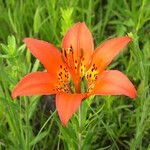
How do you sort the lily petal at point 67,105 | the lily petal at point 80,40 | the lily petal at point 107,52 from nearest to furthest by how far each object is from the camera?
the lily petal at point 67,105
the lily petal at point 107,52
the lily petal at point 80,40

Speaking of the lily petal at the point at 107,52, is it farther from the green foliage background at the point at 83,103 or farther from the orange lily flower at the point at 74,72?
the green foliage background at the point at 83,103

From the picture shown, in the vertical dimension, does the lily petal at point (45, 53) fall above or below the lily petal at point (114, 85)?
above

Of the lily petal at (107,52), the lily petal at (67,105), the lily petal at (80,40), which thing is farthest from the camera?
the lily petal at (80,40)

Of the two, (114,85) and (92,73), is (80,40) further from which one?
(114,85)

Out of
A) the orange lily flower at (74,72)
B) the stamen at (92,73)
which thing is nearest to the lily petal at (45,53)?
the orange lily flower at (74,72)

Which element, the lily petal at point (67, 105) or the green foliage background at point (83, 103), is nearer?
the lily petal at point (67, 105)

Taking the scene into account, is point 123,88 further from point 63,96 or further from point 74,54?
point 74,54

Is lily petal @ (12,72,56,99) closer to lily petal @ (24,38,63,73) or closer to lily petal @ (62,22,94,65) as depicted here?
lily petal @ (24,38,63,73)
